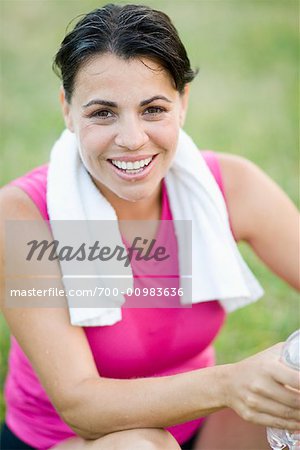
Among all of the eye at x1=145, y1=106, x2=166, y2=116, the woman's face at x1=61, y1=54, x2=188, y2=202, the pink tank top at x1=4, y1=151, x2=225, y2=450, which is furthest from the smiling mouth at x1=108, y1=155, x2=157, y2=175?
the pink tank top at x1=4, y1=151, x2=225, y2=450

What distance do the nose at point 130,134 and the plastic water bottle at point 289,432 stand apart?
0.50 meters

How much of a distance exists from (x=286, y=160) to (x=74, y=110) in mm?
2301

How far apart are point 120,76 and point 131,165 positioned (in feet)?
0.65

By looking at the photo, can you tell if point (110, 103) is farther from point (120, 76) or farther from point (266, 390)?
point (266, 390)

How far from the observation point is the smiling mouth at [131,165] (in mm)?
1816

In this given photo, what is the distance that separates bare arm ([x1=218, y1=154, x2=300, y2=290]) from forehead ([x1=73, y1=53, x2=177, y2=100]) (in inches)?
15.7

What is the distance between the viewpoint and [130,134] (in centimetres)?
→ 176

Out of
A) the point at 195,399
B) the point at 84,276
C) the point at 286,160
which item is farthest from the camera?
the point at 286,160

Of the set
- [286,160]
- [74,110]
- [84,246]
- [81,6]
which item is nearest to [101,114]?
[74,110]

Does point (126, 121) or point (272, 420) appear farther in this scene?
point (126, 121)

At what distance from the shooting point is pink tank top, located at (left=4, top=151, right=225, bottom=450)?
6.34ft

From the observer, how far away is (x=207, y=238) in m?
2.02

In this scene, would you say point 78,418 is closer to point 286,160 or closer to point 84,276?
point 84,276

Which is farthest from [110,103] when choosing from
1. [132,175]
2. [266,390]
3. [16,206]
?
[266,390]
